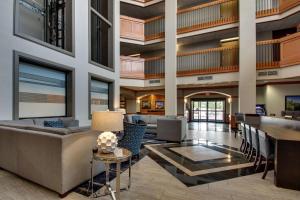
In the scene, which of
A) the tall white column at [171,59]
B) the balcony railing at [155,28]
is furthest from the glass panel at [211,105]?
the balcony railing at [155,28]

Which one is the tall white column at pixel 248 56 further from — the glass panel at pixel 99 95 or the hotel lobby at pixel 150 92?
the glass panel at pixel 99 95

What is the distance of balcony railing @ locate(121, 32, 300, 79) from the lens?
709 centimetres

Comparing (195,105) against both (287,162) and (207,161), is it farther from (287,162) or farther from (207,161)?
(287,162)

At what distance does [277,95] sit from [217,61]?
13.8 feet

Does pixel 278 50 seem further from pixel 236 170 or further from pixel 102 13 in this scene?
pixel 102 13

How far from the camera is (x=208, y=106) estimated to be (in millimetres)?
14172

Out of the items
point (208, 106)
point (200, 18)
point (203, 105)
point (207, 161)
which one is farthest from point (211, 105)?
point (207, 161)

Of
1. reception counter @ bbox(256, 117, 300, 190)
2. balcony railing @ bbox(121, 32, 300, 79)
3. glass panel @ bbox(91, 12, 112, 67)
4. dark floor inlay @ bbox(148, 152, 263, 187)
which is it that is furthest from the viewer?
glass panel @ bbox(91, 12, 112, 67)

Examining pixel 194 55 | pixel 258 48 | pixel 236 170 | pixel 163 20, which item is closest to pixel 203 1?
pixel 163 20

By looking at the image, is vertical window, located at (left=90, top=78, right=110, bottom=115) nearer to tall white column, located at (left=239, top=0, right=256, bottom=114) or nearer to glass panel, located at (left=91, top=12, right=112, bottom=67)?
glass panel, located at (left=91, top=12, right=112, bottom=67)

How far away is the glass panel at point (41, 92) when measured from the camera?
4.75 meters

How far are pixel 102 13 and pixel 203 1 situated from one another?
6059 mm

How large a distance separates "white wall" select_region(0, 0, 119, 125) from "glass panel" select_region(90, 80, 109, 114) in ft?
1.38

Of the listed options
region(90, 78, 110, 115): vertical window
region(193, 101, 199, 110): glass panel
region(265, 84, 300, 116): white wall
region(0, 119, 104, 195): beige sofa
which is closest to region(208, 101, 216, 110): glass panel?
region(193, 101, 199, 110): glass panel
